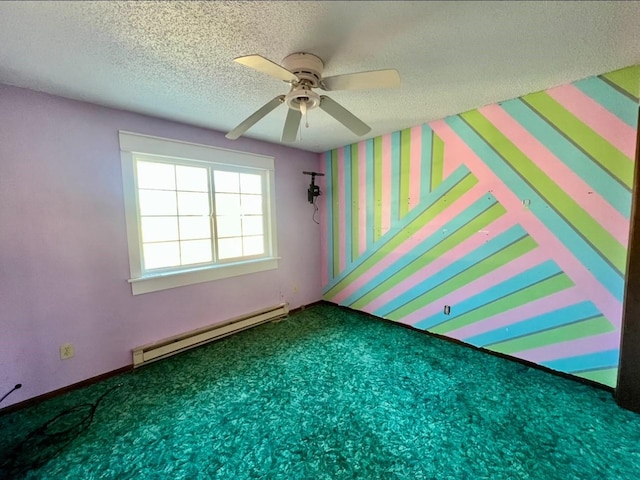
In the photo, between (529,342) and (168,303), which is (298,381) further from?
(529,342)

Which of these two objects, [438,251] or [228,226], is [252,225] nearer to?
[228,226]

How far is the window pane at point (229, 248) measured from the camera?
118 inches

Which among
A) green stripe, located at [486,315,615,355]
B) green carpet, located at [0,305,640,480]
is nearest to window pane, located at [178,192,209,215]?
green carpet, located at [0,305,640,480]

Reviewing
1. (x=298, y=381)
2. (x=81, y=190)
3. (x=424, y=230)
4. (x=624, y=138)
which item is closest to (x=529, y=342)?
(x=424, y=230)

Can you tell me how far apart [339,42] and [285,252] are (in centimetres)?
251

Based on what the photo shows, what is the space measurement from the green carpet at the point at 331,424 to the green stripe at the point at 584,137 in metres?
1.61

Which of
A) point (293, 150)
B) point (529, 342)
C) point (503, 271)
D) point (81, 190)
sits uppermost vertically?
point (293, 150)

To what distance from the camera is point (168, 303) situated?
2553mm

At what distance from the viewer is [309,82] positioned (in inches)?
61.0

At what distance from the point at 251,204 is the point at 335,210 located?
3.87ft

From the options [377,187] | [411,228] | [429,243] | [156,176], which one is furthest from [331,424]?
[156,176]

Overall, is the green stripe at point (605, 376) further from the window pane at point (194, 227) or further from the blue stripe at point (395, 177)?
the window pane at point (194, 227)

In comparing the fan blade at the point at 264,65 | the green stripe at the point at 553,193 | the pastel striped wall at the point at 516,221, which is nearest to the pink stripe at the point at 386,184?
the pastel striped wall at the point at 516,221

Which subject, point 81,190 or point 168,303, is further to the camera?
point 168,303
